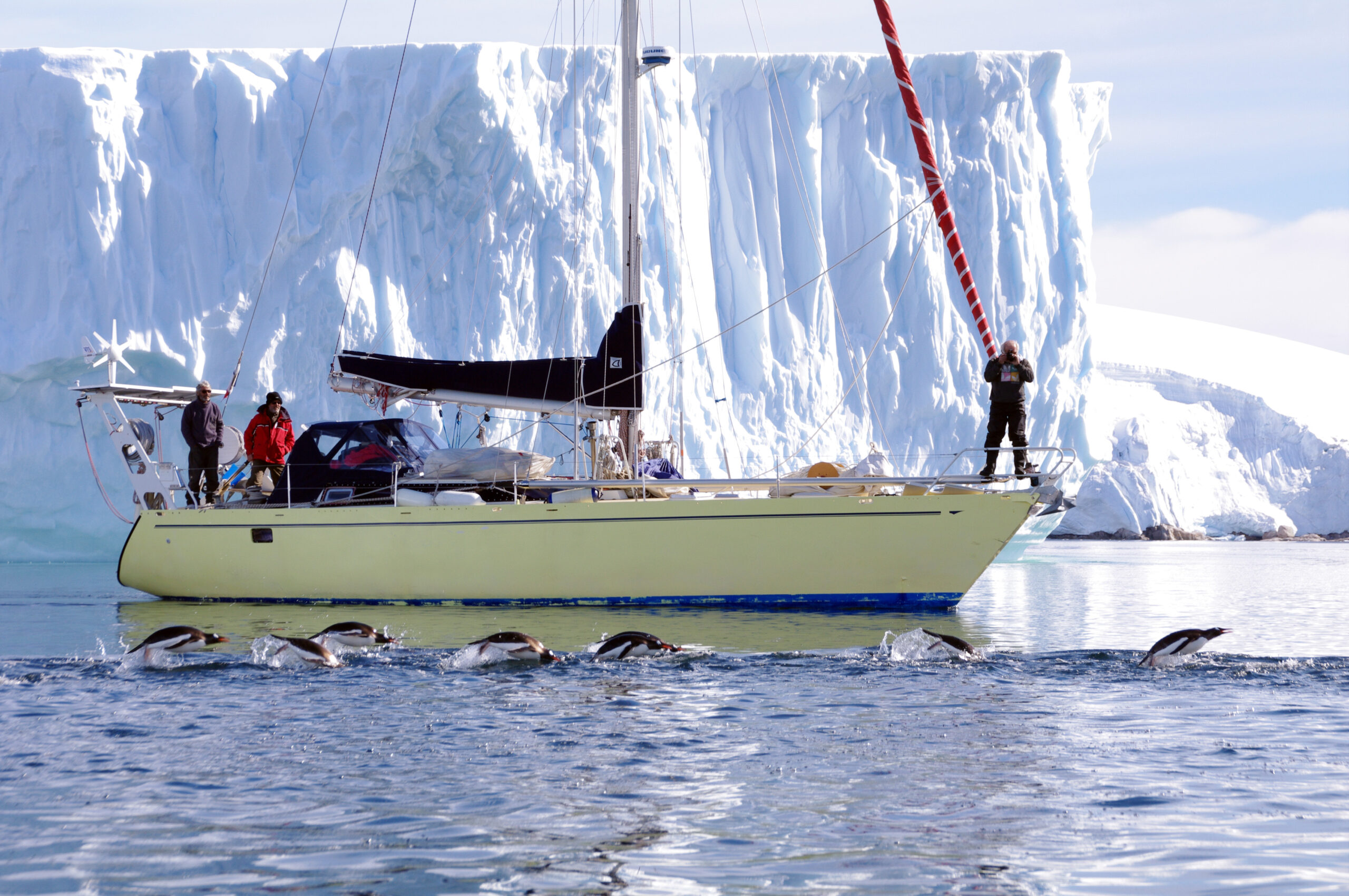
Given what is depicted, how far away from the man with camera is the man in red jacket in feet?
22.5

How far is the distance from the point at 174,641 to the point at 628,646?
283 centimetres

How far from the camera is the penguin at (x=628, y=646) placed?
7.45 meters

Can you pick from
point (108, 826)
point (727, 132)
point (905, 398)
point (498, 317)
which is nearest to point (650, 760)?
point (108, 826)

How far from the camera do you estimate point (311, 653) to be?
23.8ft

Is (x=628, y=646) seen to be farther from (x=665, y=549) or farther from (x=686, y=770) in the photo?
A: (x=665, y=549)

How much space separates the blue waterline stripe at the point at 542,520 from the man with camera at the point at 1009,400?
0.87 metres

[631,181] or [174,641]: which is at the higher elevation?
[631,181]

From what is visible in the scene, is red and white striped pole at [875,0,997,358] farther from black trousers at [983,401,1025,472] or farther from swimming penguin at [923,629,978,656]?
swimming penguin at [923,629,978,656]

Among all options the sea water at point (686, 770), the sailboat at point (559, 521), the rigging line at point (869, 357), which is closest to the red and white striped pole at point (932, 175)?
the sailboat at point (559, 521)

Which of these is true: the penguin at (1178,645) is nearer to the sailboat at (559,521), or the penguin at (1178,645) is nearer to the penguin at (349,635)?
the sailboat at (559,521)

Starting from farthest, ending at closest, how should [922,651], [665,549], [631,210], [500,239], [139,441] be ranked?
[500,239] < [139,441] < [631,210] < [665,549] < [922,651]

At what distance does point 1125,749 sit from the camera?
4.94 m

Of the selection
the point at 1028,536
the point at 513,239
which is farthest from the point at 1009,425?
the point at 1028,536

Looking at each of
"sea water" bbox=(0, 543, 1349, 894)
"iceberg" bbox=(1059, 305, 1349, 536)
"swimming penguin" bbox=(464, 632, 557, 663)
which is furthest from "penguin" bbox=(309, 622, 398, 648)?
"iceberg" bbox=(1059, 305, 1349, 536)
